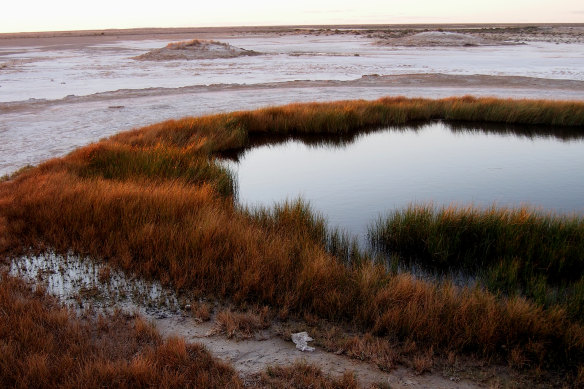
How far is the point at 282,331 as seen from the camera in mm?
4188

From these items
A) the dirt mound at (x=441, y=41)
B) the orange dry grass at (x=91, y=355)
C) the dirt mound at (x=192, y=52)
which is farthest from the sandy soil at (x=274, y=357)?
the dirt mound at (x=441, y=41)

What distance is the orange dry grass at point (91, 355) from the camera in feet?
10.8

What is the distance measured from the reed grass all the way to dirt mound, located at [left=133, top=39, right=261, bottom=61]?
30.2m

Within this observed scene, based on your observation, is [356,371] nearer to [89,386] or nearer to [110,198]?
[89,386]

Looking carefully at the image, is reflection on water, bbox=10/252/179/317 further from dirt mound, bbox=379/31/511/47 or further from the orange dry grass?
dirt mound, bbox=379/31/511/47

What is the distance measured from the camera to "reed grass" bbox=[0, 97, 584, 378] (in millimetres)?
4059

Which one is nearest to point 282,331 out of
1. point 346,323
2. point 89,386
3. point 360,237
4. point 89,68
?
point 346,323

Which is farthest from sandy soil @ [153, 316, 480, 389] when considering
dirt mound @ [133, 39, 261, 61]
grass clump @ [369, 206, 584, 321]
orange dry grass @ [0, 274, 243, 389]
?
dirt mound @ [133, 39, 261, 61]

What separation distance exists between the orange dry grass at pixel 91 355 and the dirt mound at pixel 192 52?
116 feet

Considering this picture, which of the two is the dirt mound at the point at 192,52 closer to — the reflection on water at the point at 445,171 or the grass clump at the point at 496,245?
the reflection on water at the point at 445,171

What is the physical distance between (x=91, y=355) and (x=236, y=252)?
1.99 meters

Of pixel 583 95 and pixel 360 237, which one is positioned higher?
pixel 583 95

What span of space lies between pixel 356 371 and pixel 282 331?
2.59 ft

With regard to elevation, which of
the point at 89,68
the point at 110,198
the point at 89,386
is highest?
the point at 89,68
